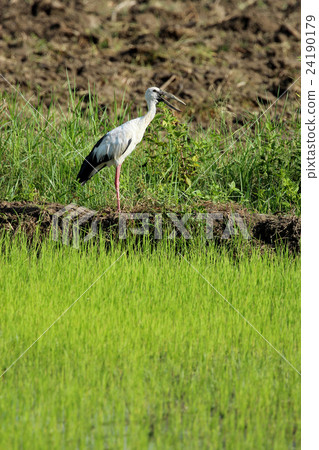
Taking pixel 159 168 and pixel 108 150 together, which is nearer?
pixel 108 150

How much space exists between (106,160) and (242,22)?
240 inches

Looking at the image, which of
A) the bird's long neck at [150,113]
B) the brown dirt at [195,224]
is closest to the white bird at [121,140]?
the bird's long neck at [150,113]

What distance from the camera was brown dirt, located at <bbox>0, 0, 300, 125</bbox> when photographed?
8633mm

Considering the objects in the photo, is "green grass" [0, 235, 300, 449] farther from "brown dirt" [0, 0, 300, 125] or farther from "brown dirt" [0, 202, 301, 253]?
"brown dirt" [0, 0, 300, 125]

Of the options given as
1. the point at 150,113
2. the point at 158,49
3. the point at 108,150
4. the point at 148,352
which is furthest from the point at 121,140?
the point at 158,49

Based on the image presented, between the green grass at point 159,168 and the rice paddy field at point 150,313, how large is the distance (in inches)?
0.8

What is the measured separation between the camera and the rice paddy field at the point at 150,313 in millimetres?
2887

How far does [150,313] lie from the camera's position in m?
4.08

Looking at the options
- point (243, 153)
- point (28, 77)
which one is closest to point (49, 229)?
point (243, 153)

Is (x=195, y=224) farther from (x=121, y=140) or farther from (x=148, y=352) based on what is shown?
(x=148, y=352)

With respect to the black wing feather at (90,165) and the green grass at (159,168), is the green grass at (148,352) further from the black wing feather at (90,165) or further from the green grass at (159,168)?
the green grass at (159,168)

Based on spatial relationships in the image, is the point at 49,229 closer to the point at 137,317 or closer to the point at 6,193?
the point at 6,193

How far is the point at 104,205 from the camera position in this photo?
6023 mm

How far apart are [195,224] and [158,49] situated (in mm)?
5061
